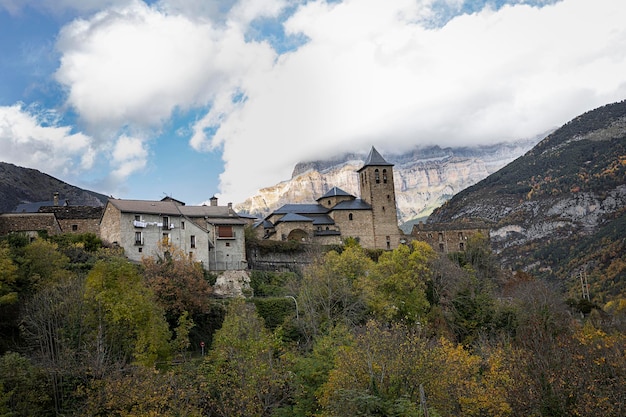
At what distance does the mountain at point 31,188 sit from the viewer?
89.7 metres

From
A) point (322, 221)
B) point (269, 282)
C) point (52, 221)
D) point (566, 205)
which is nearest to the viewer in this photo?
point (52, 221)

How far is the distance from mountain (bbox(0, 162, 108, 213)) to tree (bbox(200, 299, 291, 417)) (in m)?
65.7

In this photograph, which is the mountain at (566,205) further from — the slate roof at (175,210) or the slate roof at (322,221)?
the slate roof at (175,210)

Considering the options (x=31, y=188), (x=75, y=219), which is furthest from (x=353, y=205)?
(x=31, y=188)

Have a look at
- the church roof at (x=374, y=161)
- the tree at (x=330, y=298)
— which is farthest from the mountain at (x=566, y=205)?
the tree at (x=330, y=298)

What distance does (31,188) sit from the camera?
96812mm

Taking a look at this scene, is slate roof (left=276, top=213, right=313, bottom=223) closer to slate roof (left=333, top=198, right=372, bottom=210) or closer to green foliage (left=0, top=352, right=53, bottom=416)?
slate roof (left=333, top=198, right=372, bottom=210)

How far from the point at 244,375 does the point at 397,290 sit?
21.9 meters

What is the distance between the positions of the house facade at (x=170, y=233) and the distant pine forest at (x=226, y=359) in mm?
4581

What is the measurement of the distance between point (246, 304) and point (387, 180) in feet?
123

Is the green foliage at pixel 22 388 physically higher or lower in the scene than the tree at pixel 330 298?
lower

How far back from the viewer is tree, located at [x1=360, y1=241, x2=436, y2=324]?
45.1m

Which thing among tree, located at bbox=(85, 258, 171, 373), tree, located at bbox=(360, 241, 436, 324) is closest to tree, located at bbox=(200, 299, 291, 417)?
tree, located at bbox=(85, 258, 171, 373)

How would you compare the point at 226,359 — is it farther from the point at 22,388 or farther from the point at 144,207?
the point at 144,207
